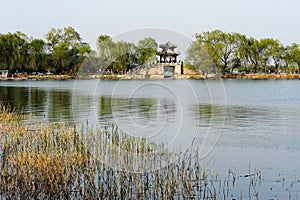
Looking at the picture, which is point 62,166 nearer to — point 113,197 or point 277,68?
point 113,197

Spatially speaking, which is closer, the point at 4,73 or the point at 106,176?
the point at 106,176

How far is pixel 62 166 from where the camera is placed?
8812 millimetres

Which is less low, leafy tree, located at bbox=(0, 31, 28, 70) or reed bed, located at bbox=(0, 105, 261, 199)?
leafy tree, located at bbox=(0, 31, 28, 70)

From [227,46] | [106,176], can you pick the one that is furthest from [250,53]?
[106,176]

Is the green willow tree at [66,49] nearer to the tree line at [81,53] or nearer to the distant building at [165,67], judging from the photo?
the tree line at [81,53]

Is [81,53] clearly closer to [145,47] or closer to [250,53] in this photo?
[250,53]

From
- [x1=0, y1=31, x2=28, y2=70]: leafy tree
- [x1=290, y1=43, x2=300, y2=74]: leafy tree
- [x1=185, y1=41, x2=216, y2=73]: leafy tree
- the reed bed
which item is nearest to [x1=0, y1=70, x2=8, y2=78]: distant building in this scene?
[x1=0, y1=31, x2=28, y2=70]: leafy tree

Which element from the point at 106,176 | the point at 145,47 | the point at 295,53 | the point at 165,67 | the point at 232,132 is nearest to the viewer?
the point at 106,176

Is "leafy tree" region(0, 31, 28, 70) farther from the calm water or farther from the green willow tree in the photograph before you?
the calm water

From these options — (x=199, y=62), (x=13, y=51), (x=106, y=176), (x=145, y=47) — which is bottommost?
(x=106, y=176)

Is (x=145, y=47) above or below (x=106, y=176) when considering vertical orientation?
above

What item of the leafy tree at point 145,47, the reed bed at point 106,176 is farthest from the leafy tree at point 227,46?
the reed bed at point 106,176

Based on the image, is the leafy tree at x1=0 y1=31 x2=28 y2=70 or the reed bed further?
the leafy tree at x1=0 y1=31 x2=28 y2=70

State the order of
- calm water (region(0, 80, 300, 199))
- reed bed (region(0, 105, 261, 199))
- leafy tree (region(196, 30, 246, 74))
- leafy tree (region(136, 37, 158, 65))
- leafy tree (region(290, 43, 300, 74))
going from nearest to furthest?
1. reed bed (region(0, 105, 261, 199))
2. calm water (region(0, 80, 300, 199))
3. leafy tree (region(136, 37, 158, 65))
4. leafy tree (region(196, 30, 246, 74))
5. leafy tree (region(290, 43, 300, 74))
